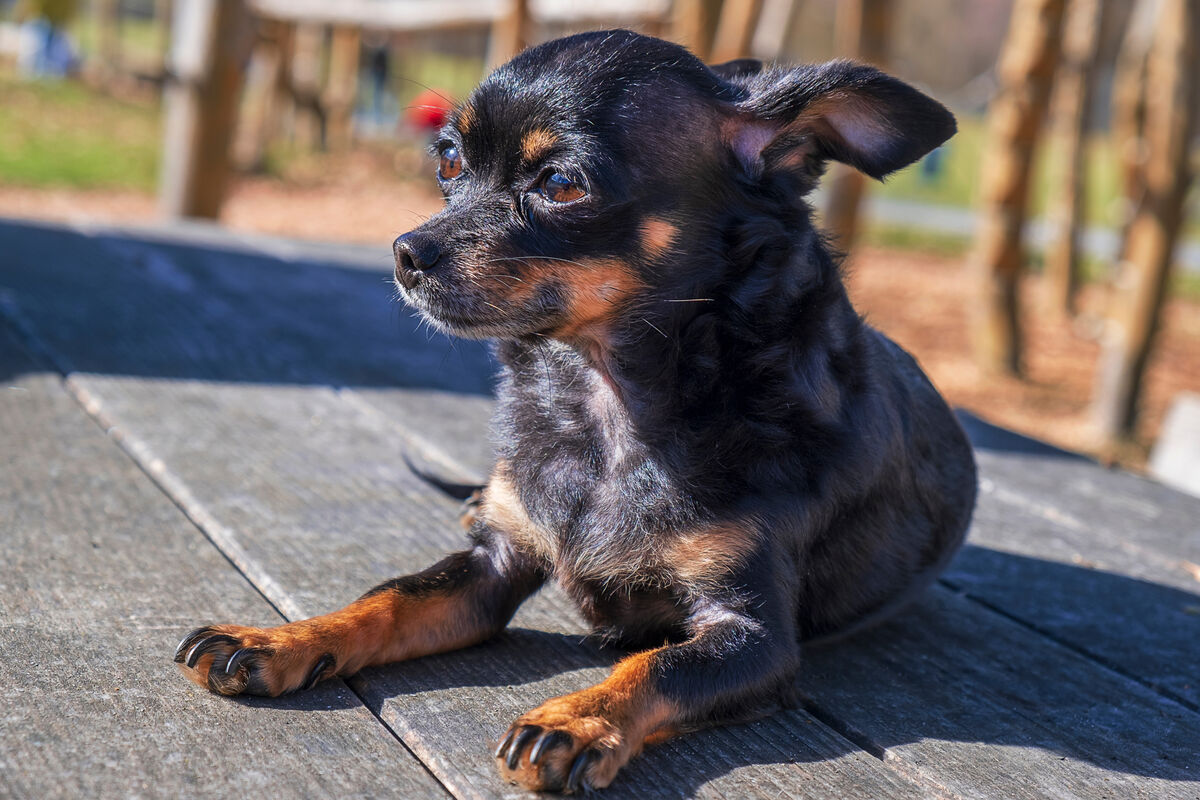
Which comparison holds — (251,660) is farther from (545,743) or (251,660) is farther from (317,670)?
(545,743)

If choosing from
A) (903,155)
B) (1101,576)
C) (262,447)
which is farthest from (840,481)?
(262,447)

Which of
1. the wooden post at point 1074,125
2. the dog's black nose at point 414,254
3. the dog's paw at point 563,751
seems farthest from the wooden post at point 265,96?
the dog's paw at point 563,751

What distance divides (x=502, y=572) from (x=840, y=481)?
2.42ft

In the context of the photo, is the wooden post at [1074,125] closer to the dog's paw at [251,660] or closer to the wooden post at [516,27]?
the wooden post at [516,27]

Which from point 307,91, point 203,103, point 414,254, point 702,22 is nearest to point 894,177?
point 414,254

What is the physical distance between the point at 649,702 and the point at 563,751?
0.74 ft

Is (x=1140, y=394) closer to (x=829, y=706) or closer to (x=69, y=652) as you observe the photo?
(x=829, y=706)

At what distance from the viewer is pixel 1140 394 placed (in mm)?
8570

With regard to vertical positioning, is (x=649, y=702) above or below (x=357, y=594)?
above

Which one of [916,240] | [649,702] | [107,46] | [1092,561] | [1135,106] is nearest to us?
[649,702]

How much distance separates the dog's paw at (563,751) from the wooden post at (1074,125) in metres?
10.8

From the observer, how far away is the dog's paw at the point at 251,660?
213 cm

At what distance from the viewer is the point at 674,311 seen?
8.16ft

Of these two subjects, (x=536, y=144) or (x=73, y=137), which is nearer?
(x=536, y=144)
